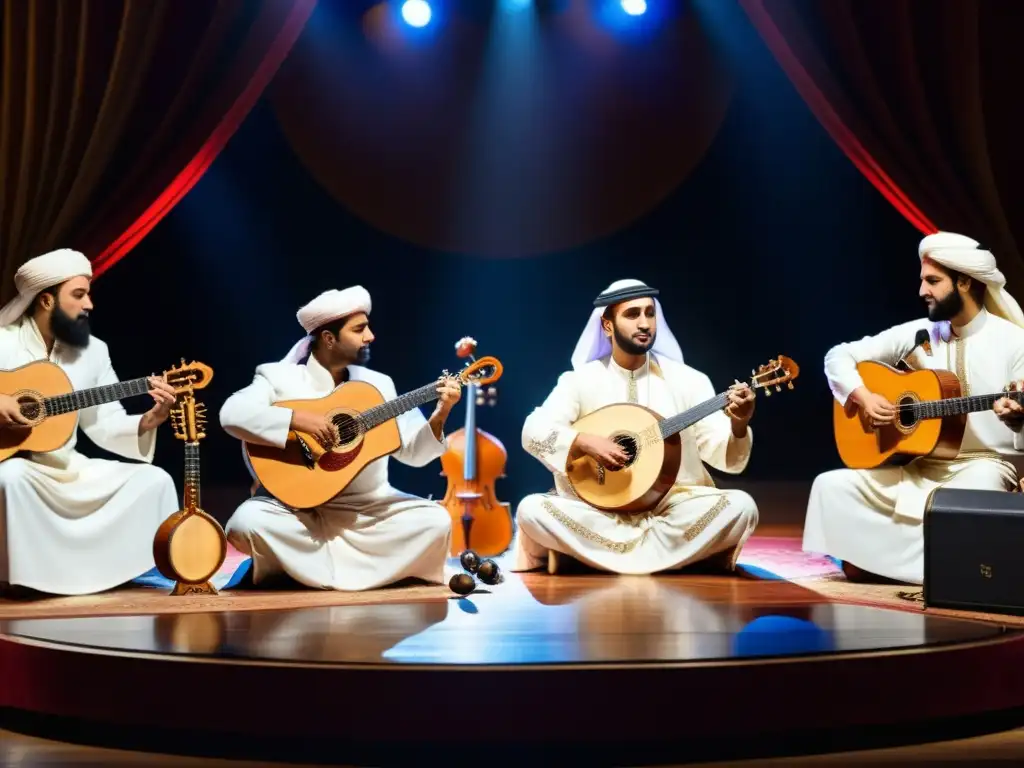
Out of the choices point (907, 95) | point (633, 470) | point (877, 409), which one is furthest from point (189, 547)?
point (907, 95)

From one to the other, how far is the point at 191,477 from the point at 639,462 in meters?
1.81

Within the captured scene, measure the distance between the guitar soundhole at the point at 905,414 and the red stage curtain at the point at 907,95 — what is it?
1.27 meters

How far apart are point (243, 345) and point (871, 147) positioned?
13.4ft

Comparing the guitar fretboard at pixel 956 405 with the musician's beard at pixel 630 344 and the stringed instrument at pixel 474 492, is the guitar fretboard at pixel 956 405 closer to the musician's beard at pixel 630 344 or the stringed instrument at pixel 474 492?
the musician's beard at pixel 630 344

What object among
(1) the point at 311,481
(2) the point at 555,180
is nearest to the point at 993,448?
(1) the point at 311,481

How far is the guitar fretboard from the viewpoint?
508 centimetres

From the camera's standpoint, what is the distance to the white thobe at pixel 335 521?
16.6 feet

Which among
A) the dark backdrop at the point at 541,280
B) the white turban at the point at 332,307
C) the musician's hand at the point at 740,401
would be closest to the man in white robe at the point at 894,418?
the musician's hand at the point at 740,401

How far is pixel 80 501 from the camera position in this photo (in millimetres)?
5191

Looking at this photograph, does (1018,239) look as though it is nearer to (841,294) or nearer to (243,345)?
(841,294)

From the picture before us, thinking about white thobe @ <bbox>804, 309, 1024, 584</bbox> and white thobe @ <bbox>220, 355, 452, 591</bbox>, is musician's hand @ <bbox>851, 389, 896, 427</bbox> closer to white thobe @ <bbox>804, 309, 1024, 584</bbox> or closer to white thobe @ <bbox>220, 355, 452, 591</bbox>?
white thobe @ <bbox>804, 309, 1024, 584</bbox>

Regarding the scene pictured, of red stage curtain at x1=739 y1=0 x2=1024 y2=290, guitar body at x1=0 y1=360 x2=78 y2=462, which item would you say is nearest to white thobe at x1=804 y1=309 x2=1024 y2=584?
red stage curtain at x1=739 y1=0 x2=1024 y2=290

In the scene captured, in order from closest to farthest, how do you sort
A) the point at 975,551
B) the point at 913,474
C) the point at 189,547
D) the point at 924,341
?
the point at 975,551 < the point at 189,547 < the point at 913,474 < the point at 924,341

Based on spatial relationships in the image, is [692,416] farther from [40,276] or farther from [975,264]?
[40,276]
